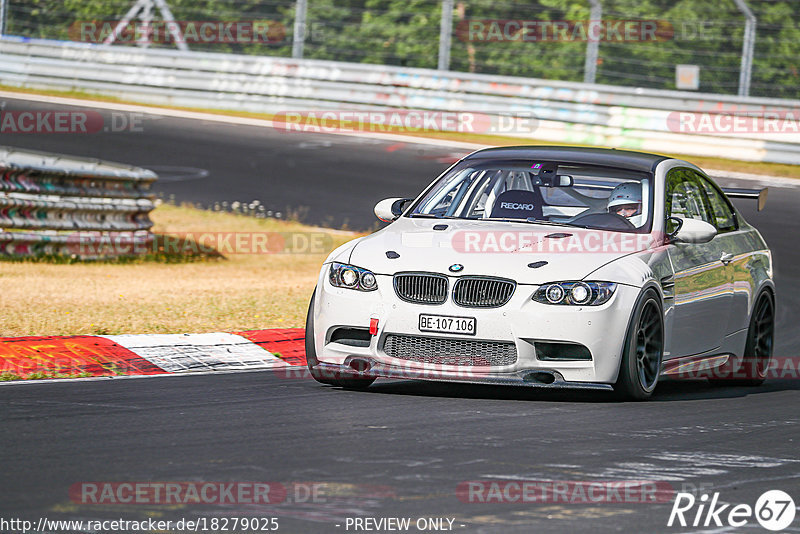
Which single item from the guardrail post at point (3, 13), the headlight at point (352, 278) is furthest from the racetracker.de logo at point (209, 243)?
the guardrail post at point (3, 13)

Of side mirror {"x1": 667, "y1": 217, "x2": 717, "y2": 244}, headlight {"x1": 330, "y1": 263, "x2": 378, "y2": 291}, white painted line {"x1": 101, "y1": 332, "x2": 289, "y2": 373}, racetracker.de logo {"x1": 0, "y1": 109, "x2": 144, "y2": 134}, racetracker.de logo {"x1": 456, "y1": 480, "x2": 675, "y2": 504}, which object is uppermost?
side mirror {"x1": 667, "y1": 217, "x2": 717, "y2": 244}

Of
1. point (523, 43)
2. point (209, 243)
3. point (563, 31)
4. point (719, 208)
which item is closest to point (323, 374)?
point (719, 208)

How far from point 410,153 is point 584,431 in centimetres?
1723

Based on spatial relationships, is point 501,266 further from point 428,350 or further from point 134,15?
point 134,15

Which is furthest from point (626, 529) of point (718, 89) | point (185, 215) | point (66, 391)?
point (718, 89)

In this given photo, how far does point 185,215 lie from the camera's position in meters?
18.7

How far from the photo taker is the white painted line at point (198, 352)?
9195 mm

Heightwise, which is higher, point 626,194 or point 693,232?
point 626,194

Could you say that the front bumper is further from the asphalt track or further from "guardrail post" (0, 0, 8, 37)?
"guardrail post" (0, 0, 8, 37)

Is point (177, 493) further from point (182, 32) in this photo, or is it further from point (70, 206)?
point (182, 32)

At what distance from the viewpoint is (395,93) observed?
26219mm

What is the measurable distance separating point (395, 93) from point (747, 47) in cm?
659

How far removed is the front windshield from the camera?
350 inches

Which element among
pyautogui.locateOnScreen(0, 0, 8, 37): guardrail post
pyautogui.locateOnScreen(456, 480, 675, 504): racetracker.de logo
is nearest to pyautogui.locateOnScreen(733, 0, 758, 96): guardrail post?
pyautogui.locateOnScreen(0, 0, 8, 37): guardrail post
